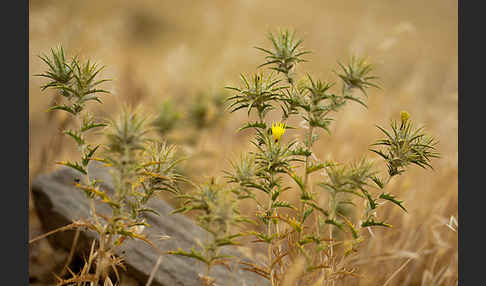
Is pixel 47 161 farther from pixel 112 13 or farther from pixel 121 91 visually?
pixel 112 13

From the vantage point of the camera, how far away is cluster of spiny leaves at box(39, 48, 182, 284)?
1347 millimetres

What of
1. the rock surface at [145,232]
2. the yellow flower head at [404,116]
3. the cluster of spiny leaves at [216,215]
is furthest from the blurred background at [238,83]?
the yellow flower head at [404,116]

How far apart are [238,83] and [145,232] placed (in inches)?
84.2

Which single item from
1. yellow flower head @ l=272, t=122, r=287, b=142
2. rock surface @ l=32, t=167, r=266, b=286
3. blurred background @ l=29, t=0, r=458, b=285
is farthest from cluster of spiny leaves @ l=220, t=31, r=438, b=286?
rock surface @ l=32, t=167, r=266, b=286

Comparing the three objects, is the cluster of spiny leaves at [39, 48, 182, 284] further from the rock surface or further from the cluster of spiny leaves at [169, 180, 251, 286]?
the rock surface

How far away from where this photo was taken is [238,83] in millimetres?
4098

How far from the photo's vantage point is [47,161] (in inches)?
135

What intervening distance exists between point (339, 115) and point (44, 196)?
3.23 metres

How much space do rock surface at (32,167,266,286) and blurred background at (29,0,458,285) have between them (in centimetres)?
25

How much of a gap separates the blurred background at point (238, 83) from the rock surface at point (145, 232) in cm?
25

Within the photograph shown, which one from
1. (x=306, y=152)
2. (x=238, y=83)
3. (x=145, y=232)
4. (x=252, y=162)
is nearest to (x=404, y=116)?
(x=306, y=152)

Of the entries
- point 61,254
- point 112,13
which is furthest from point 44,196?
point 112,13

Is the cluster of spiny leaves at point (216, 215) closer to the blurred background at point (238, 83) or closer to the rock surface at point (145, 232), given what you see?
the blurred background at point (238, 83)

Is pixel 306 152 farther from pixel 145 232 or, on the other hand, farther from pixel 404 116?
pixel 145 232
